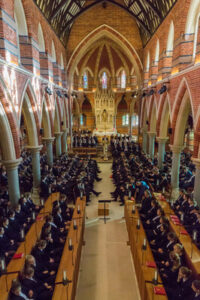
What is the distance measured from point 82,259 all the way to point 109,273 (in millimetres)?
1052

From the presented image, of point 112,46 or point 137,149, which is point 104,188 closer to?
point 137,149

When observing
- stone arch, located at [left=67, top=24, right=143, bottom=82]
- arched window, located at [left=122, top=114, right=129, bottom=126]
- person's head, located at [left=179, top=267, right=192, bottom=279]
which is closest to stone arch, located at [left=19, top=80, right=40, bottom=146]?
person's head, located at [left=179, top=267, right=192, bottom=279]

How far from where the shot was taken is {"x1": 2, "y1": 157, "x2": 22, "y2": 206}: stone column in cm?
849

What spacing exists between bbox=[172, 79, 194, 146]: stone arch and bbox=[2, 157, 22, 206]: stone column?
815 cm

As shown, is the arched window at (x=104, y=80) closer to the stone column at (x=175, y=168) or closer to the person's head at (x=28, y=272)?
the stone column at (x=175, y=168)

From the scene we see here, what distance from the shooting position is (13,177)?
869 cm

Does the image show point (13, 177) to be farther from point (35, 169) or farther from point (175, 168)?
point (175, 168)

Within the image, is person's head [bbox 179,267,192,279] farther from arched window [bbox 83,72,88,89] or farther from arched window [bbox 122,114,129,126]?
arched window [bbox 122,114,129,126]

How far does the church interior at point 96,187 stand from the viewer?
16.3ft

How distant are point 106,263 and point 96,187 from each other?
6.72m

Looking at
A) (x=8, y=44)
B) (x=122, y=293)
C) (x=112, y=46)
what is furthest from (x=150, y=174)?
(x=112, y=46)

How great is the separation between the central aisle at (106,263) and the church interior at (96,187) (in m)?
0.03

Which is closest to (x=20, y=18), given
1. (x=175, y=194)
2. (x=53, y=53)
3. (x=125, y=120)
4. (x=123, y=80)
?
(x=53, y=53)

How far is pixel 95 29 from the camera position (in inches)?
820
